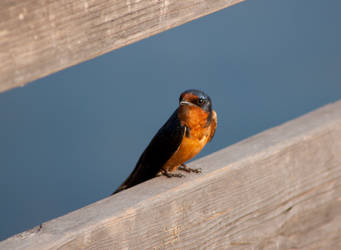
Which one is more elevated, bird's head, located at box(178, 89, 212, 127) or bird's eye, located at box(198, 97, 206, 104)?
bird's eye, located at box(198, 97, 206, 104)

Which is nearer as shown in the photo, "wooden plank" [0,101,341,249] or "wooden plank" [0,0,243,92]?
"wooden plank" [0,0,243,92]

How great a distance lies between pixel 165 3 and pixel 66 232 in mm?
352

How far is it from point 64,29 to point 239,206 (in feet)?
1.81

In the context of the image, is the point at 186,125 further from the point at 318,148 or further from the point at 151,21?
the point at 151,21

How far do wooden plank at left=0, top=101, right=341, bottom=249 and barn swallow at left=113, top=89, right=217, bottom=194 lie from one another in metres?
0.65

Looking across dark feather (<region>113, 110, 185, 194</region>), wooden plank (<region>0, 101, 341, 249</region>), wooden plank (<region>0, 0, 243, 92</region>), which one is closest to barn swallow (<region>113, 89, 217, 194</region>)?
dark feather (<region>113, 110, 185, 194</region>)

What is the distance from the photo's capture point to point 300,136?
Result: 1116 mm

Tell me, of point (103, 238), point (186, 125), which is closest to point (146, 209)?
point (103, 238)

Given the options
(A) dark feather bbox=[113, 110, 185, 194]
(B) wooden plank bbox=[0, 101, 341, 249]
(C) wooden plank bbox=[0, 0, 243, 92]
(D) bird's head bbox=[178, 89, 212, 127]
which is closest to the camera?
(C) wooden plank bbox=[0, 0, 243, 92]

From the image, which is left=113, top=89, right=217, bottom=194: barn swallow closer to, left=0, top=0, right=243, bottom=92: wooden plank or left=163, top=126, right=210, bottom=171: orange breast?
left=163, top=126, right=210, bottom=171: orange breast

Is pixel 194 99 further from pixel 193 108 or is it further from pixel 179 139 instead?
pixel 179 139

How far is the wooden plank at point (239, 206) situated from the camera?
83cm

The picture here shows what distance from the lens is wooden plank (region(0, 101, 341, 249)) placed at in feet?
2.73

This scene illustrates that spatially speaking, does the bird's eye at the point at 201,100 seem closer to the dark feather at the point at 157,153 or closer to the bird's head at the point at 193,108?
the bird's head at the point at 193,108
